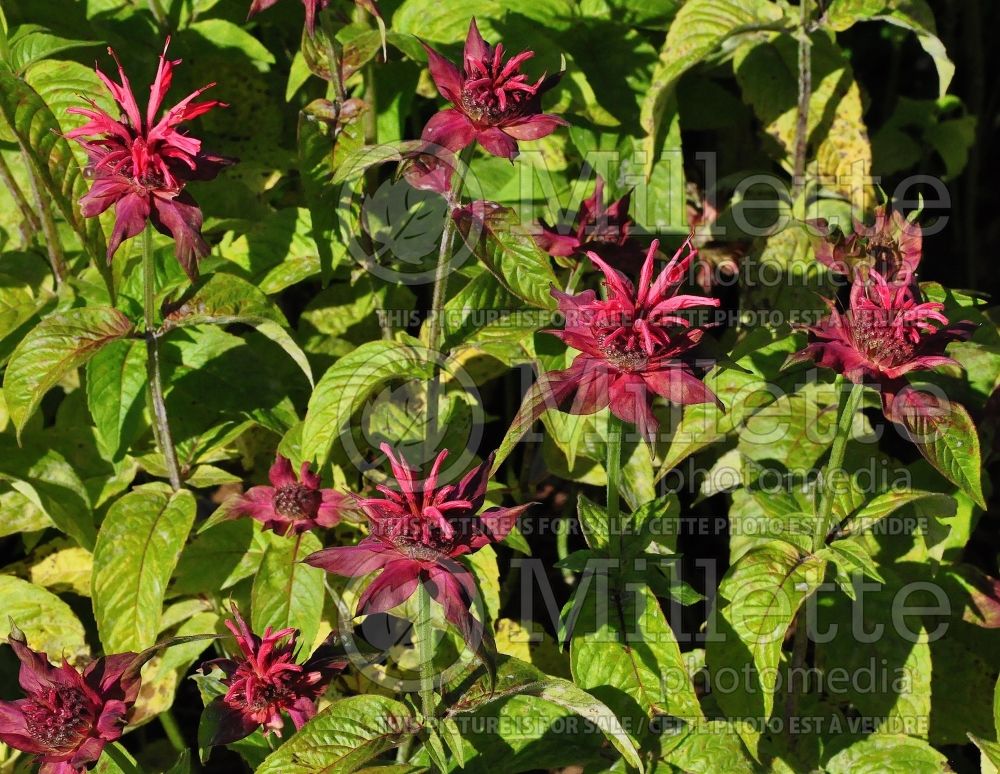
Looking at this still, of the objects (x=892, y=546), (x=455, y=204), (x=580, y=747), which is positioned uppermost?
(x=455, y=204)

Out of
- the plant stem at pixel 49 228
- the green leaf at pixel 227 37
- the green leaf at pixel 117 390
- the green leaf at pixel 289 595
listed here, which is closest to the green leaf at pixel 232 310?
the green leaf at pixel 117 390

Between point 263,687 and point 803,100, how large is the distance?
1329 millimetres

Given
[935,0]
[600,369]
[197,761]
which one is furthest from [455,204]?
[935,0]

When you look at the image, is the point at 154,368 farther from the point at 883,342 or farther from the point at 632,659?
the point at 883,342

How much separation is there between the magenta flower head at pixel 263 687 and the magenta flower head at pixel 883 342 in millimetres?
686

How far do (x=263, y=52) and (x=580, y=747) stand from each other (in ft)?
4.33

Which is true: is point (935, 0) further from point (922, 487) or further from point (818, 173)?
point (922, 487)

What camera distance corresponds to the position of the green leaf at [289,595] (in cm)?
152

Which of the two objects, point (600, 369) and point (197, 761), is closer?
point (600, 369)

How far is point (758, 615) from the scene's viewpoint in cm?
143

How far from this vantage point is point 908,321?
4.19ft

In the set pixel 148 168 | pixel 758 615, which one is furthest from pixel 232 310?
pixel 758 615

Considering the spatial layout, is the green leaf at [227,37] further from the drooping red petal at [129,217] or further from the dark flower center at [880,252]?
the dark flower center at [880,252]

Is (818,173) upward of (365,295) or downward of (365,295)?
upward
